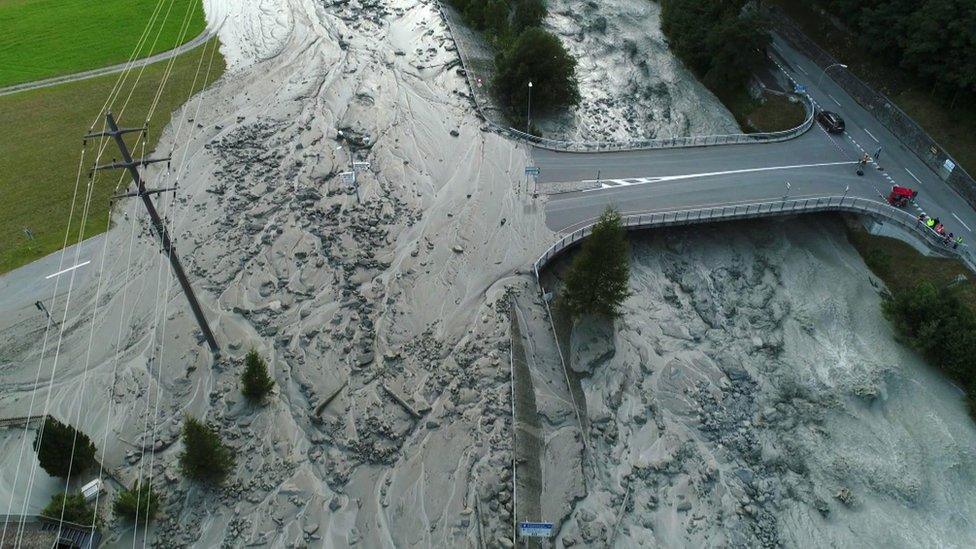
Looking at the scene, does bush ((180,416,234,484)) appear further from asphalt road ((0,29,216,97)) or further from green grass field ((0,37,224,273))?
asphalt road ((0,29,216,97))

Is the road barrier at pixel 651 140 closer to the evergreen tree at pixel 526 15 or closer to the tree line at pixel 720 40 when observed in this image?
the tree line at pixel 720 40

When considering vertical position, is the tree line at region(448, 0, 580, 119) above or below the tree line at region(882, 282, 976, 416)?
above

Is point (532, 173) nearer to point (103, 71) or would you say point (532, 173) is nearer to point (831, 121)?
point (831, 121)

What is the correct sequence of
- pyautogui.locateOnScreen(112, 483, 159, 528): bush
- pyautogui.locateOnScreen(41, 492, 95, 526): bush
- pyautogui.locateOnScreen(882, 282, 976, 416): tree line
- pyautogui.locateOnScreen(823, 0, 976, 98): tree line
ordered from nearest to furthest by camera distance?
pyautogui.locateOnScreen(41, 492, 95, 526): bush → pyautogui.locateOnScreen(112, 483, 159, 528): bush → pyautogui.locateOnScreen(882, 282, 976, 416): tree line → pyautogui.locateOnScreen(823, 0, 976, 98): tree line

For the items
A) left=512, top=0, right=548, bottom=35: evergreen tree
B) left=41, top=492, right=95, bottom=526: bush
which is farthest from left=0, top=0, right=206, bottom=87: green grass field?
left=41, top=492, right=95, bottom=526: bush

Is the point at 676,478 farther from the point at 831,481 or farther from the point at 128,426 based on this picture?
the point at 128,426

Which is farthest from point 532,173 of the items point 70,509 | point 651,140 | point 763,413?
point 70,509

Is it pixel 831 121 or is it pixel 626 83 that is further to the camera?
pixel 626 83
